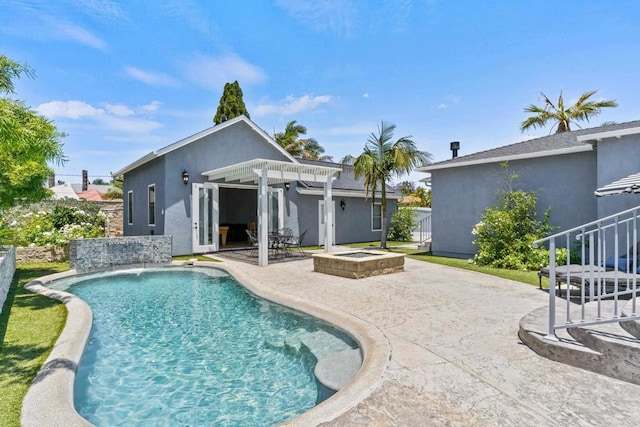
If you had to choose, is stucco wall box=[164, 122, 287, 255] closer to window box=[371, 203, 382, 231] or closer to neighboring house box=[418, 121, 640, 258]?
neighboring house box=[418, 121, 640, 258]

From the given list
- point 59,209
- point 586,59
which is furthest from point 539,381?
point 59,209

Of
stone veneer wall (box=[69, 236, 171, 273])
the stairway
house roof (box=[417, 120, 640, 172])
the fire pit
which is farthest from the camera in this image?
stone veneer wall (box=[69, 236, 171, 273])

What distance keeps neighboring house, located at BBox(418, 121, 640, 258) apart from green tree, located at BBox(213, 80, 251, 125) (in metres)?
18.9

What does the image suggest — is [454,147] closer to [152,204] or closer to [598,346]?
[598,346]

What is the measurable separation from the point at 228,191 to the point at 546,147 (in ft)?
54.0

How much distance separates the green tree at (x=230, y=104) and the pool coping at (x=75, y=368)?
77.1ft

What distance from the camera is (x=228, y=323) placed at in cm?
664

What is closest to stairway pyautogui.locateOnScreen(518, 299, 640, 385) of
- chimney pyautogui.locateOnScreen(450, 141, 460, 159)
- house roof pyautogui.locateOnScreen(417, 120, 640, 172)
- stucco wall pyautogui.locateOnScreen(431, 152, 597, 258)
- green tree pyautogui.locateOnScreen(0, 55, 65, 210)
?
green tree pyautogui.locateOnScreen(0, 55, 65, 210)

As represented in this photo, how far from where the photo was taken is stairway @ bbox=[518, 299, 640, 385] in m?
3.53

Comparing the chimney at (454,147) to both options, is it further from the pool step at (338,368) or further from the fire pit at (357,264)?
the pool step at (338,368)

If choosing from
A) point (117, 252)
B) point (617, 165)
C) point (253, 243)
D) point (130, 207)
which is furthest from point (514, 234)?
point (130, 207)

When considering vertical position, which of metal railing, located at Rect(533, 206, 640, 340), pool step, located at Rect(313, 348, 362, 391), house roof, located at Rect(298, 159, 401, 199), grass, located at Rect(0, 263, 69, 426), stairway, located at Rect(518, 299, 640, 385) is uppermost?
house roof, located at Rect(298, 159, 401, 199)

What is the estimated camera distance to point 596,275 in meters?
6.18

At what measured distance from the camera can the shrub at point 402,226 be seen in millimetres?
21766
